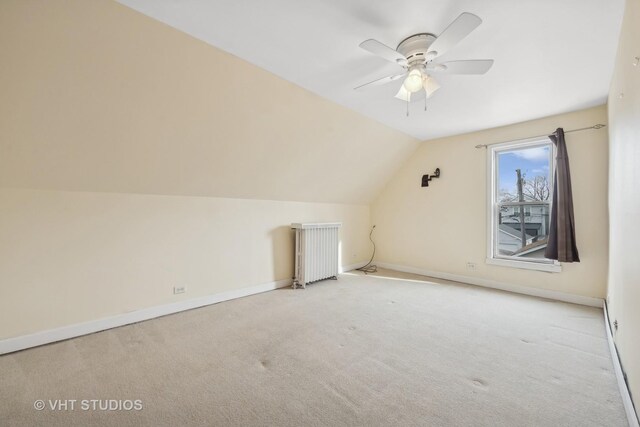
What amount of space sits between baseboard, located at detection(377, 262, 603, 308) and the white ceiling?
7.55 ft

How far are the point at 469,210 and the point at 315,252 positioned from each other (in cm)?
246

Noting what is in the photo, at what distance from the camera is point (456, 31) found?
1623mm

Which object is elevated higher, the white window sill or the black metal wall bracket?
the black metal wall bracket

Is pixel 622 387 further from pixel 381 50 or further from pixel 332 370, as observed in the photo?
pixel 381 50

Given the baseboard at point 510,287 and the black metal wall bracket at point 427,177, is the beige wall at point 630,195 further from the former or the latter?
the black metal wall bracket at point 427,177

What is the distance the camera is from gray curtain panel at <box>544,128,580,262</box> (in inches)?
129

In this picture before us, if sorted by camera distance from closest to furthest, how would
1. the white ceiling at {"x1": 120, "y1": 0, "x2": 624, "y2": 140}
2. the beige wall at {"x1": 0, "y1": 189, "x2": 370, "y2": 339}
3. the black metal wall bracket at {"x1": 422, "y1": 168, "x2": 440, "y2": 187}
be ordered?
the white ceiling at {"x1": 120, "y1": 0, "x2": 624, "y2": 140} < the beige wall at {"x1": 0, "y1": 189, "x2": 370, "y2": 339} < the black metal wall bracket at {"x1": 422, "y1": 168, "x2": 440, "y2": 187}

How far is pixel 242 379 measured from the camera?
1.84 meters


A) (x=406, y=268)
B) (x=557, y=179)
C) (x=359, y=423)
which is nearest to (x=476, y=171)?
(x=557, y=179)

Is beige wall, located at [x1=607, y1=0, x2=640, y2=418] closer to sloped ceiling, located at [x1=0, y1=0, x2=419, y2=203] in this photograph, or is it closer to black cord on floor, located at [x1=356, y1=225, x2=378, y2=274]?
sloped ceiling, located at [x1=0, y1=0, x2=419, y2=203]

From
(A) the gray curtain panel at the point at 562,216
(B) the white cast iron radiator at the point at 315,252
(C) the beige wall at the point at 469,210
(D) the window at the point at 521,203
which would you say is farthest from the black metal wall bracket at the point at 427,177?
(B) the white cast iron radiator at the point at 315,252

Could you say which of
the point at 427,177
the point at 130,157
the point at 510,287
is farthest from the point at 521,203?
the point at 130,157

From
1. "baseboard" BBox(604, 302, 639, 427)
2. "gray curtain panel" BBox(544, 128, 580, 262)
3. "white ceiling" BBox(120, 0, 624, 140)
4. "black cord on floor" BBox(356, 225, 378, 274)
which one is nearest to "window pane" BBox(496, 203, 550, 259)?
"gray curtain panel" BBox(544, 128, 580, 262)

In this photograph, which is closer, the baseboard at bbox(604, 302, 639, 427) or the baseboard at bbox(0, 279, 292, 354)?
the baseboard at bbox(604, 302, 639, 427)
